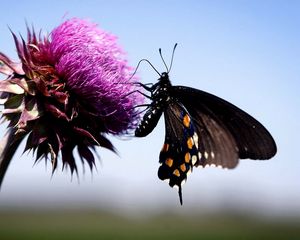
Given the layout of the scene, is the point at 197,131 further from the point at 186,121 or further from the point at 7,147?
the point at 7,147

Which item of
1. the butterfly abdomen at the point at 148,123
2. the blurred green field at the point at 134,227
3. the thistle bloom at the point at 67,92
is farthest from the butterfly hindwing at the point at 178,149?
the blurred green field at the point at 134,227

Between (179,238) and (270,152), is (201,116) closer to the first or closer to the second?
(270,152)

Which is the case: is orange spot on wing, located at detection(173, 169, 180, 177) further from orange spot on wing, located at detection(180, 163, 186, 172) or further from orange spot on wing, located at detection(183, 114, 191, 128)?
orange spot on wing, located at detection(183, 114, 191, 128)

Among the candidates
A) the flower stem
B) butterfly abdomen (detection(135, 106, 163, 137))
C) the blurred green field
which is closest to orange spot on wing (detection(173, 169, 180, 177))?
butterfly abdomen (detection(135, 106, 163, 137))

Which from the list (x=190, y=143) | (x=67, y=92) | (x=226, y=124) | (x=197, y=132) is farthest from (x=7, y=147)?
(x=226, y=124)

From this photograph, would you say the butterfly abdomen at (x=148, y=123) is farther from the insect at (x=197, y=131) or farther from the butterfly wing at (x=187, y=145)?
the butterfly wing at (x=187, y=145)

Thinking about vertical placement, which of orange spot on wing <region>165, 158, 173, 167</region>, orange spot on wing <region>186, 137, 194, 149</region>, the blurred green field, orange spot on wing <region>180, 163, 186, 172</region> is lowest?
orange spot on wing <region>180, 163, 186, 172</region>

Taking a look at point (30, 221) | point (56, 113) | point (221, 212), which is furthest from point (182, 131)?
point (221, 212)
